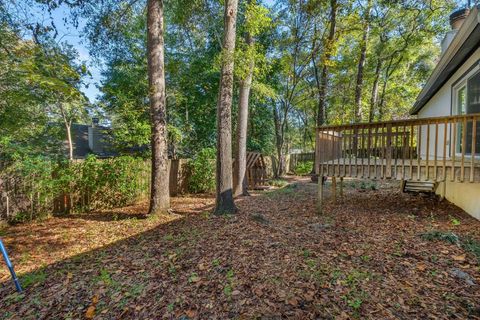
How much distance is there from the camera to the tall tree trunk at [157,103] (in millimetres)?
5805

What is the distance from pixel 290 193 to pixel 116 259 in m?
6.21

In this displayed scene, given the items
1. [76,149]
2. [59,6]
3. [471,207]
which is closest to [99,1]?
[59,6]

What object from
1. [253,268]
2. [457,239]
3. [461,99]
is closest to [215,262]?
[253,268]

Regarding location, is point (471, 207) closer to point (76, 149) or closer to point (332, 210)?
point (332, 210)

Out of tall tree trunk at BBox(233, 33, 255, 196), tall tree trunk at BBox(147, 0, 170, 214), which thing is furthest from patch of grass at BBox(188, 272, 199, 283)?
tall tree trunk at BBox(233, 33, 255, 196)

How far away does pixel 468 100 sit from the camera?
5105 mm

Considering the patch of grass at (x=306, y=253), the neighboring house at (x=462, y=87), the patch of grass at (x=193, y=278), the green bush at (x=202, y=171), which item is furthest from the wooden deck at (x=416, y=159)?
the green bush at (x=202, y=171)

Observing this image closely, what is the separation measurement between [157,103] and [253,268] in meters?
4.37

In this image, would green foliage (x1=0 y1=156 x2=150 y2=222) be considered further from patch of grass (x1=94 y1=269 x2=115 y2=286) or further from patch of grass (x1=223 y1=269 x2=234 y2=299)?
patch of grass (x1=223 y1=269 x2=234 y2=299)

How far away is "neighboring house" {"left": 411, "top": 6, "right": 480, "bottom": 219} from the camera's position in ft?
13.9

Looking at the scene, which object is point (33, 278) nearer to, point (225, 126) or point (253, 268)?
point (253, 268)

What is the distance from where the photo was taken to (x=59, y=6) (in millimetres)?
5773

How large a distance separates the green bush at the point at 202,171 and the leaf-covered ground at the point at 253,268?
4163mm

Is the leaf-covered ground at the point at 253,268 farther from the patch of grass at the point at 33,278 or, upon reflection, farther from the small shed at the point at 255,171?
the small shed at the point at 255,171
